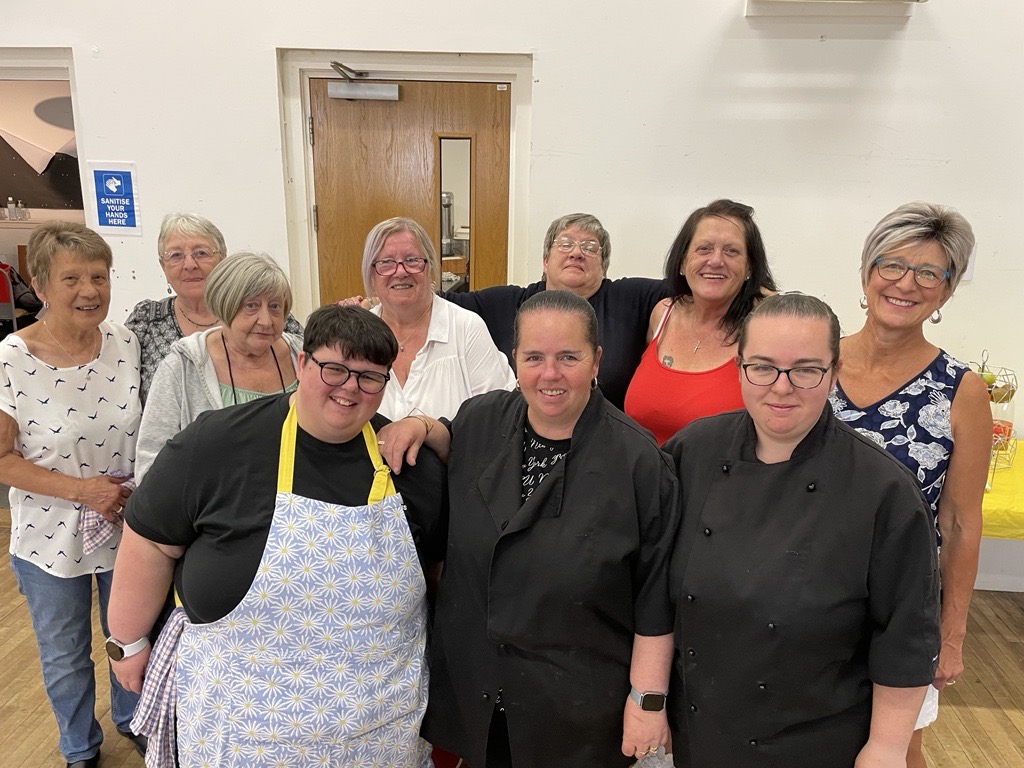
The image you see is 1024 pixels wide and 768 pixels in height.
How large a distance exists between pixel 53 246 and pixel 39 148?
596 cm

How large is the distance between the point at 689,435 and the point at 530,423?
352 millimetres

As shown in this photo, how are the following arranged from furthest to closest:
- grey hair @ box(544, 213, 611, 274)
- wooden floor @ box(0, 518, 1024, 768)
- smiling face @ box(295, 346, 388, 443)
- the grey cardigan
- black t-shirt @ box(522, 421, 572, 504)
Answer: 1. grey hair @ box(544, 213, 611, 274)
2. wooden floor @ box(0, 518, 1024, 768)
3. the grey cardigan
4. black t-shirt @ box(522, 421, 572, 504)
5. smiling face @ box(295, 346, 388, 443)

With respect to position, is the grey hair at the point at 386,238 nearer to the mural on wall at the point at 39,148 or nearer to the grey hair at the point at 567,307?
the grey hair at the point at 567,307

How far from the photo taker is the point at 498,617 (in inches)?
54.9

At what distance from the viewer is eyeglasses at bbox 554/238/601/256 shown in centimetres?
238

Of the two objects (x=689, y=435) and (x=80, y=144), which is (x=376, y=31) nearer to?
(x=80, y=144)

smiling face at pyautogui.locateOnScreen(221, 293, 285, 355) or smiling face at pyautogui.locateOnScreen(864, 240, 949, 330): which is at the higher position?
smiling face at pyautogui.locateOnScreen(864, 240, 949, 330)

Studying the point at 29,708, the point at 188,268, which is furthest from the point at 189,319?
the point at 29,708

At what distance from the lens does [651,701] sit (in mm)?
1407

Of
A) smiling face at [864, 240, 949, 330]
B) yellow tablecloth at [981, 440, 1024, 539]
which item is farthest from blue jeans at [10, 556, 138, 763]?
yellow tablecloth at [981, 440, 1024, 539]

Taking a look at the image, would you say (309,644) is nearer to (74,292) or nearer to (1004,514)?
(74,292)

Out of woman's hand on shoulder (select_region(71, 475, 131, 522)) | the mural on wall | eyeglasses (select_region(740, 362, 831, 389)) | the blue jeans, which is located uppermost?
the mural on wall

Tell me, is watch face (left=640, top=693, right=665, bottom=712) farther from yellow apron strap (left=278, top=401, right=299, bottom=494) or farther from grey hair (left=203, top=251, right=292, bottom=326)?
grey hair (left=203, top=251, right=292, bottom=326)

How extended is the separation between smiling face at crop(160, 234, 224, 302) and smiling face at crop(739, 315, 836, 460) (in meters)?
1.77
